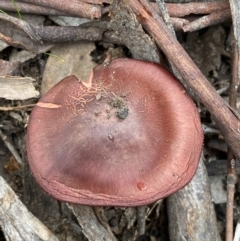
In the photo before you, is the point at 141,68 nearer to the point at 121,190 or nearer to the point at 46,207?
the point at 121,190

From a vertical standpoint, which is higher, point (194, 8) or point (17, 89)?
point (194, 8)

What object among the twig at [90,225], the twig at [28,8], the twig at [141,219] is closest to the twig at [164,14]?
the twig at [28,8]

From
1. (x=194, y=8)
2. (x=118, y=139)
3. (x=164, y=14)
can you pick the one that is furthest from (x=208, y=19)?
(x=118, y=139)

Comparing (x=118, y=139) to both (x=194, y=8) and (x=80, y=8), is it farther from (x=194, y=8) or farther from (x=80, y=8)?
(x=194, y=8)

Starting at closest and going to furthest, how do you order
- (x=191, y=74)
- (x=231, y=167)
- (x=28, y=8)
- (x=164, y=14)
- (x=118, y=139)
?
(x=118, y=139), (x=191, y=74), (x=164, y=14), (x=231, y=167), (x=28, y=8)

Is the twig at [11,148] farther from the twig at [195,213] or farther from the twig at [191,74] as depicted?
the twig at [191,74]
